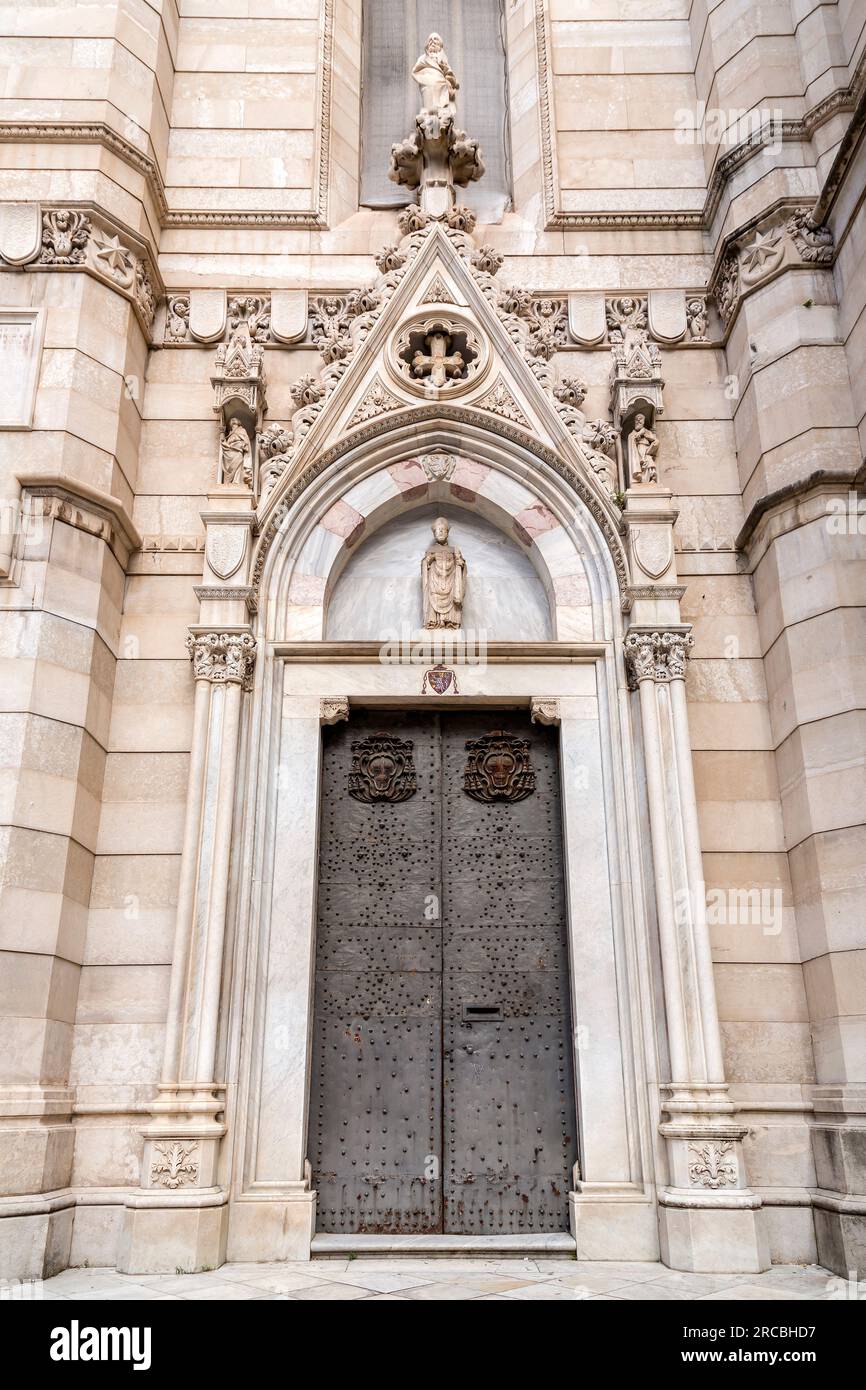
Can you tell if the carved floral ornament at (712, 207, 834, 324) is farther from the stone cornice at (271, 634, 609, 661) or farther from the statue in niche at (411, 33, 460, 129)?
the stone cornice at (271, 634, 609, 661)

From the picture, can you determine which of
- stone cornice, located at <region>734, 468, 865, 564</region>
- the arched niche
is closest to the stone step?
the arched niche

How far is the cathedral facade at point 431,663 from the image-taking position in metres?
8.03

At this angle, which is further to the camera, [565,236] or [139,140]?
[565,236]

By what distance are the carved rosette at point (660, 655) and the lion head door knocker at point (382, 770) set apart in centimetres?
224

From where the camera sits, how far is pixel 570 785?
923cm

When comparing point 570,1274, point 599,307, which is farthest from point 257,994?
point 599,307

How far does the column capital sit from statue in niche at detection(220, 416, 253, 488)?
12.7ft

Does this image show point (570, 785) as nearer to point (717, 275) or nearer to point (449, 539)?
point (449, 539)

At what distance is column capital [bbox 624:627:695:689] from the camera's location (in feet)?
29.6

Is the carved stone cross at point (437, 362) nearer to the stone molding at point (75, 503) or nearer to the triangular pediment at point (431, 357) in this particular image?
the triangular pediment at point (431, 357)

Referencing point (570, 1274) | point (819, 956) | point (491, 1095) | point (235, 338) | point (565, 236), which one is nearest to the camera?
point (570, 1274)

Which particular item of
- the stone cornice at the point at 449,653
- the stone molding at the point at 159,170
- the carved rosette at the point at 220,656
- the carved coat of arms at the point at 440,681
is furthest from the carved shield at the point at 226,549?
the stone molding at the point at 159,170

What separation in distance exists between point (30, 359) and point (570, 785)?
6132 millimetres

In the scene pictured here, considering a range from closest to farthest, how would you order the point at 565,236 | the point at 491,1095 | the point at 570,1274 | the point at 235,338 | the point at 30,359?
the point at 570,1274 → the point at 491,1095 → the point at 30,359 → the point at 235,338 → the point at 565,236
